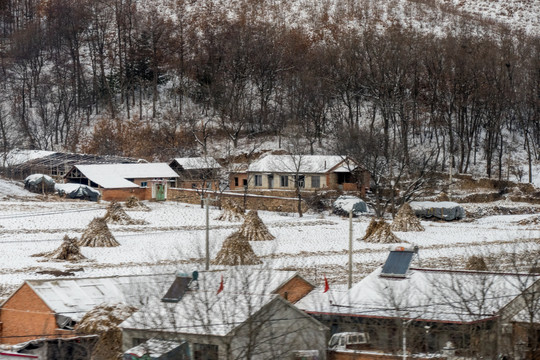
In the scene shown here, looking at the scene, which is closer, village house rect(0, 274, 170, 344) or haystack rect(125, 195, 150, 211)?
village house rect(0, 274, 170, 344)

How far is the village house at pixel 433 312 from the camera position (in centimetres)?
1264

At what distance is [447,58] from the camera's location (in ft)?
231

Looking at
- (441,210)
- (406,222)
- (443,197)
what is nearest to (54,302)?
(406,222)

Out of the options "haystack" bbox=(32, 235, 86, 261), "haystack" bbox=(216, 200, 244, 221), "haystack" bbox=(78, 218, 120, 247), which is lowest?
"haystack" bbox=(32, 235, 86, 261)

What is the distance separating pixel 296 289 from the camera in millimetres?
17609

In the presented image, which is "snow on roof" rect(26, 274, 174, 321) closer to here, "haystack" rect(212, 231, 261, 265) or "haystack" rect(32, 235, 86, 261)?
"haystack" rect(212, 231, 261, 265)

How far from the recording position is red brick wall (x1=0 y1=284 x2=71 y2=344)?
1627 centimetres

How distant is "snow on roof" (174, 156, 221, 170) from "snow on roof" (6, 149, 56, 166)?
1110cm

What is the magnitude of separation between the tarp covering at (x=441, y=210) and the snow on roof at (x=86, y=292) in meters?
29.8

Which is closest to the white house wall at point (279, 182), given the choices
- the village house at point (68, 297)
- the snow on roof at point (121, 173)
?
the snow on roof at point (121, 173)

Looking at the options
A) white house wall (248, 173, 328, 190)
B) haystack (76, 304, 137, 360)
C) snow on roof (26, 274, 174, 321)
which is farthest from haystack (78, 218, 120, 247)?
white house wall (248, 173, 328, 190)

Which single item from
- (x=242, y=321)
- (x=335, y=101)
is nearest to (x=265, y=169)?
(x=335, y=101)

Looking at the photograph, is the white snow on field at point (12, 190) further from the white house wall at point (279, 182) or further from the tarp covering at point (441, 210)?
the tarp covering at point (441, 210)

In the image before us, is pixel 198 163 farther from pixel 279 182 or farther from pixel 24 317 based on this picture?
pixel 24 317
